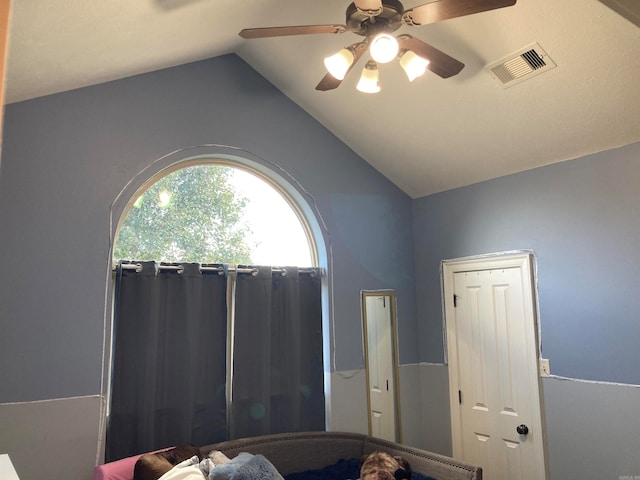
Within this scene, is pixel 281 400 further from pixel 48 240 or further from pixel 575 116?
pixel 575 116

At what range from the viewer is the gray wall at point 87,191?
2430mm

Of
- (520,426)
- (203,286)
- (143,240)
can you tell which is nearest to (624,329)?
(520,426)

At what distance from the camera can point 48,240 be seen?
2545mm

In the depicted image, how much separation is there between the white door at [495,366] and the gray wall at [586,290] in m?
0.11

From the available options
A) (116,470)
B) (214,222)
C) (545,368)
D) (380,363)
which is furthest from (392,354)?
(116,470)

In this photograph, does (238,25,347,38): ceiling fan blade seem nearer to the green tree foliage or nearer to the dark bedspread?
the green tree foliage

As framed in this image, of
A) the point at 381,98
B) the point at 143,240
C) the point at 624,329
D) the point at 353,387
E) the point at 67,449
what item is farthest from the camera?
the point at 353,387

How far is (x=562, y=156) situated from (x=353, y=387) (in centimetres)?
223

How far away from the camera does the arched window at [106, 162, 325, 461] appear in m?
2.77

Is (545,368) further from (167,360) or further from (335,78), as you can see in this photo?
(167,360)

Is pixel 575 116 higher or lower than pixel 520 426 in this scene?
higher

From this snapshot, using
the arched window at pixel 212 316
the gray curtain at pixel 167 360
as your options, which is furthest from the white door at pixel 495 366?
the gray curtain at pixel 167 360

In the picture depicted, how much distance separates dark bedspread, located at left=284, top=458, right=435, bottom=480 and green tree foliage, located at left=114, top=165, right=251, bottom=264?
149 centimetres

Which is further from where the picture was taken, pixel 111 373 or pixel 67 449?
pixel 111 373
